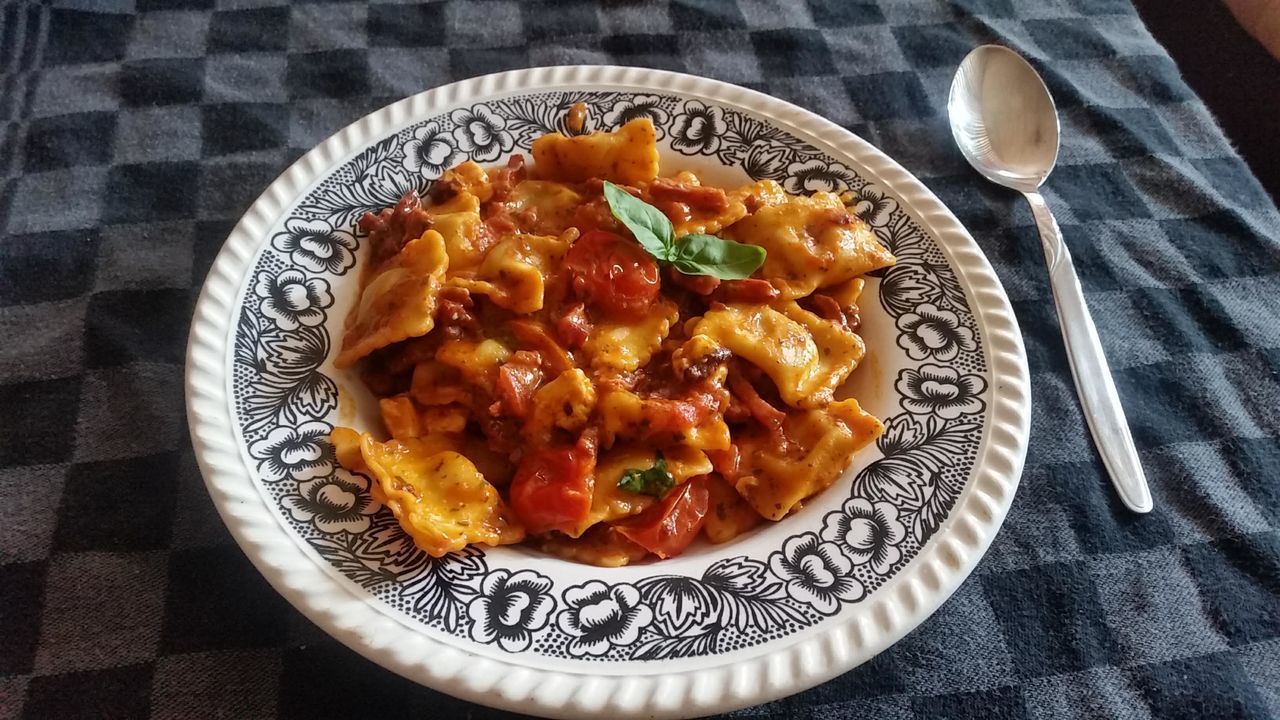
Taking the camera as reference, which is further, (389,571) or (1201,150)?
(1201,150)

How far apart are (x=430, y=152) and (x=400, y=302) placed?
68cm

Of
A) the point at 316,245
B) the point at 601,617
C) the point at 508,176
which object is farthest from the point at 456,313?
the point at 601,617

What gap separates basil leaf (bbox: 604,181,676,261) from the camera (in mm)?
2191

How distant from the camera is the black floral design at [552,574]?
5.70 ft

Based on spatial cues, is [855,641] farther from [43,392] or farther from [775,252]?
[43,392]

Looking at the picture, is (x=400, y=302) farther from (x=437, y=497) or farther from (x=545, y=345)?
(x=437, y=497)

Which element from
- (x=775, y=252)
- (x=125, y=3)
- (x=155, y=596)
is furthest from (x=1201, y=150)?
(x=125, y=3)

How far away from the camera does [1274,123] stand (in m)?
3.69

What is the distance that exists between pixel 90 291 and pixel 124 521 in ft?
3.00

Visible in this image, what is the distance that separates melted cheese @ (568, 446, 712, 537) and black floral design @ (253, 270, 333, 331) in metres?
0.87

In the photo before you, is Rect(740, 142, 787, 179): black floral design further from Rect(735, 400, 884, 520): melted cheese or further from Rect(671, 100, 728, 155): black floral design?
Rect(735, 400, 884, 520): melted cheese

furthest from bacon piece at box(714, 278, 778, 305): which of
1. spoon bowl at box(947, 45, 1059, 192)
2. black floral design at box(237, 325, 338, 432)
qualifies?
spoon bowl at box(947, 45, 1059, 192)

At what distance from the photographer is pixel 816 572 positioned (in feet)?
6.04

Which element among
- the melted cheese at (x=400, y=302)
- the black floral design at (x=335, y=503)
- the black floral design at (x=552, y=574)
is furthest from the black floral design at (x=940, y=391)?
the black floral design at (x=335, y=503)
